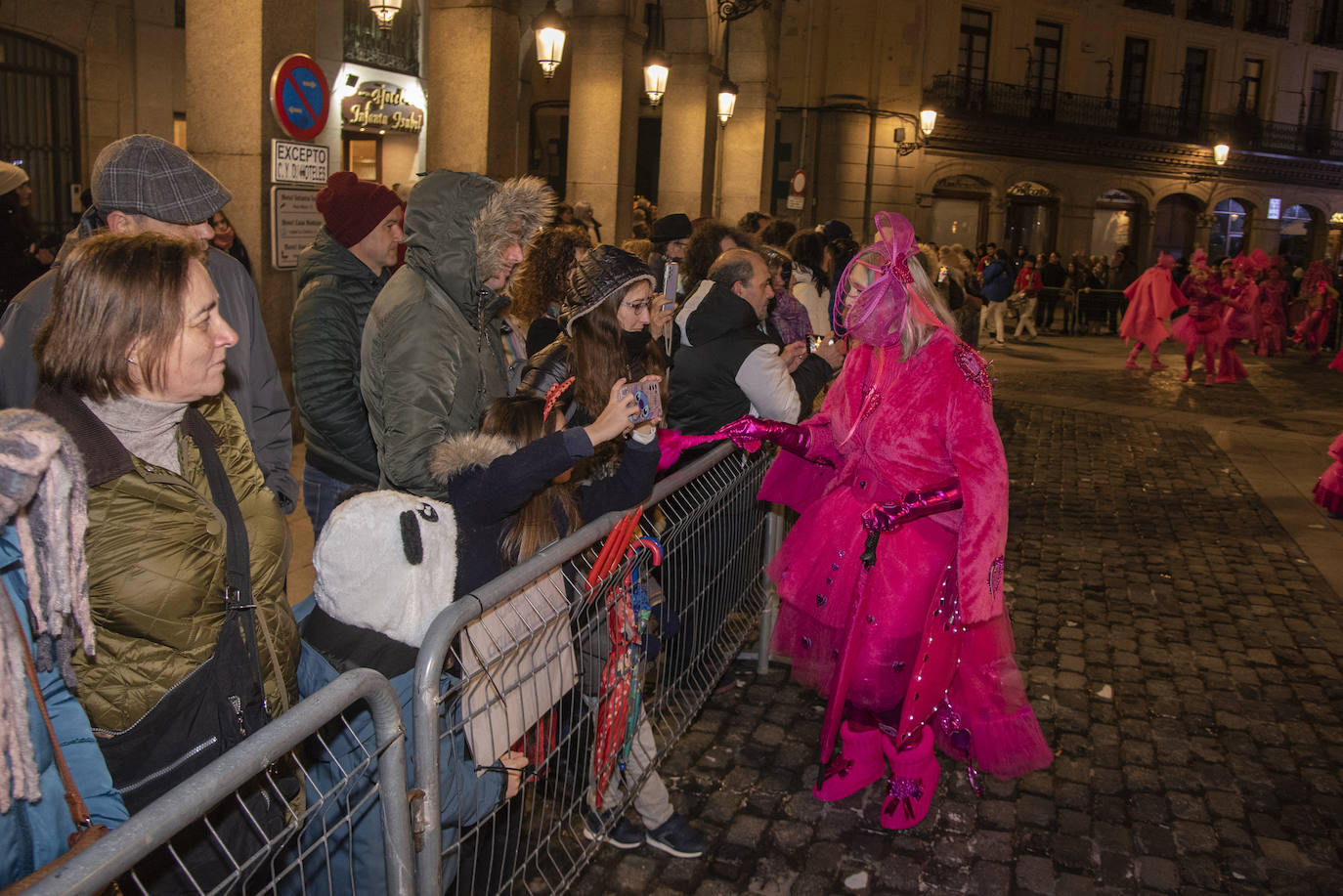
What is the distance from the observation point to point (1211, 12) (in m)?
38.5

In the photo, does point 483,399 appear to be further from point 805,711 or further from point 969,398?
point 805,711

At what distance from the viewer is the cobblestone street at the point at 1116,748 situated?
3.67 metres

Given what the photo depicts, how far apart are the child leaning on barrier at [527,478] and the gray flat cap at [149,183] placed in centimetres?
125

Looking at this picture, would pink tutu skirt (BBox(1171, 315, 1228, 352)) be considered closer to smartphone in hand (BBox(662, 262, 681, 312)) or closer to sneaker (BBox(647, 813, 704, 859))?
smartphone in hand (BBox(662, 262, 681, 312))

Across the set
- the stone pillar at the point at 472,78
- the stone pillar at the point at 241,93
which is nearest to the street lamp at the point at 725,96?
the stone pillar at the point at 472,78

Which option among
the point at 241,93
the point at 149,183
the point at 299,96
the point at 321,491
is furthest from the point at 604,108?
the point at 149,183

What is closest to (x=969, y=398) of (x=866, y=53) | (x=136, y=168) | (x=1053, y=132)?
(x=136, y=168)

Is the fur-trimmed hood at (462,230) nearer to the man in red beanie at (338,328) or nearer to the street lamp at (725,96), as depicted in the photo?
the man in red beanie at (338,328)

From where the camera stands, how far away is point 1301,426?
13.2 metres

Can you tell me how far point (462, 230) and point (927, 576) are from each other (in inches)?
79.7

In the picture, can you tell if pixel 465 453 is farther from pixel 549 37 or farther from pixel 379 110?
pixel 549 37

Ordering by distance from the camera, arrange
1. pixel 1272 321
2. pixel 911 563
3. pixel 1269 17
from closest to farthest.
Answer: pixel 911 563 < pixel 1272 321 < pixel 1269 17

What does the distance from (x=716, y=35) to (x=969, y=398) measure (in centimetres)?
1500

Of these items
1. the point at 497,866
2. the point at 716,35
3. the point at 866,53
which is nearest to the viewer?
the point at 497,866
